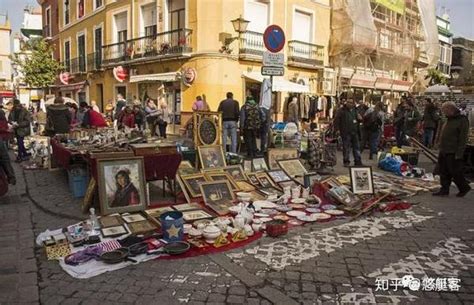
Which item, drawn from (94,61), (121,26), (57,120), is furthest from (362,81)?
(57,120)

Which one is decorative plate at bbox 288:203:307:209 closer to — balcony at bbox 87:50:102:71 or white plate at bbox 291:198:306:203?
white plate at bbox 291:198:306:203

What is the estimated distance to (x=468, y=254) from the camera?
447cm

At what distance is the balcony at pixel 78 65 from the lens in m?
26.4

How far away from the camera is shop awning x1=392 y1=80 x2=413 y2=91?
90.9ft

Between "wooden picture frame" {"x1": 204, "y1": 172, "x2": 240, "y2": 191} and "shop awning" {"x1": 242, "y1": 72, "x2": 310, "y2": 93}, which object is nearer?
"wooden picture frame" {"x1": 204, "y1": 172, "x2": 240, "y2": 191}

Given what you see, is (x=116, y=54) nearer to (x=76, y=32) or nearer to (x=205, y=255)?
(x=76, y=32)

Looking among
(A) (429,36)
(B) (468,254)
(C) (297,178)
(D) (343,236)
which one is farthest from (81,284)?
(A) (429,36)

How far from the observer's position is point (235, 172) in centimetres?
748

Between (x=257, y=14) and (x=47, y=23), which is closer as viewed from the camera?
(x=257, y=14)

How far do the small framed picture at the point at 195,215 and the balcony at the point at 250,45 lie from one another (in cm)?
1266

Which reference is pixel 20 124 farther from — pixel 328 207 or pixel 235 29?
pixel 235 29

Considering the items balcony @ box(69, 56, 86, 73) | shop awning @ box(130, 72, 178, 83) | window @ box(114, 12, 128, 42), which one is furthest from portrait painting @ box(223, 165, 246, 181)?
balcony @ box(69, 56, 86, 73)

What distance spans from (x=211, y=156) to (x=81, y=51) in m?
22.6

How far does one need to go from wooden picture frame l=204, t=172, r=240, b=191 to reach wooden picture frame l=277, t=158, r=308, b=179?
1335 millimetres
